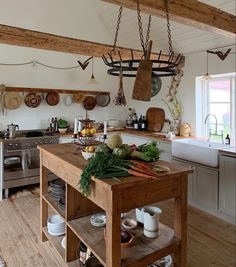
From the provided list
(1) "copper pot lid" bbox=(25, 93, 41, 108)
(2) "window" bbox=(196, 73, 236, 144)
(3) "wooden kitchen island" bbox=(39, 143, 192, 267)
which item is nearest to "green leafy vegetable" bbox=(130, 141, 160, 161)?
(3) "wooden kitchen island" bbox=(39, 143, 192, 267)

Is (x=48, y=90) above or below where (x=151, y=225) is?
above

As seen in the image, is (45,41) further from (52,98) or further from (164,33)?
(164,33)

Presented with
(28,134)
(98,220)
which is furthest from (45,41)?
(98,220)

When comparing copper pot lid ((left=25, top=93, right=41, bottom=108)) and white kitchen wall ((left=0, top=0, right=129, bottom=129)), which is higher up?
white kitchen wall ((left=0, top=0, right=129, bottom=129))

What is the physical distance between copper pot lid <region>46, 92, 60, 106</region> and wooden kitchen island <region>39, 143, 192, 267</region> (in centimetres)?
246

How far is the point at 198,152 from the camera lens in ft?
10.8

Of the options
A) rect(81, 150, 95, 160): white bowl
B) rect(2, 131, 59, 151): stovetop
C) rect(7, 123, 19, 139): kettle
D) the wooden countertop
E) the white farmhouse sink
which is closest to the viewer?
the wooden countertop

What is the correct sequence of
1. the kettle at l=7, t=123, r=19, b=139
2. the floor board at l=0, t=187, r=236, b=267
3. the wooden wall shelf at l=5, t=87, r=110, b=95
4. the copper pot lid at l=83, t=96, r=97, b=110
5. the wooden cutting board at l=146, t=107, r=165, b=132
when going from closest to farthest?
the floor board at l=0, t=187, r=236, b=267 → the kettle at l=7, t=123, r=19, b=139 → the wooden wall shelf at l=5, t=87, r=110, b=95 → the wooden cutting board at l=146, t=107, r=165, b=132 → the copper pot lid at l=83, t=96, r=97, b=110

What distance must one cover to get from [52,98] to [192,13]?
300 centimetres

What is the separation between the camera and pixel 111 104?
5438 mm

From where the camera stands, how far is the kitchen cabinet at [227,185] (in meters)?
2.96

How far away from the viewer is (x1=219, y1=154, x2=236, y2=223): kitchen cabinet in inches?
116

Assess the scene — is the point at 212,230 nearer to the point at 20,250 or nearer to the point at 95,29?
the point at 20,250

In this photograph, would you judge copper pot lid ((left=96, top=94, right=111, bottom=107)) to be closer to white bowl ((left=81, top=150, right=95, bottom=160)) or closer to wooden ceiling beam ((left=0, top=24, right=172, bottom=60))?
wooden ceiling beam ((left=0, top=24, right=172, bottom=60))
